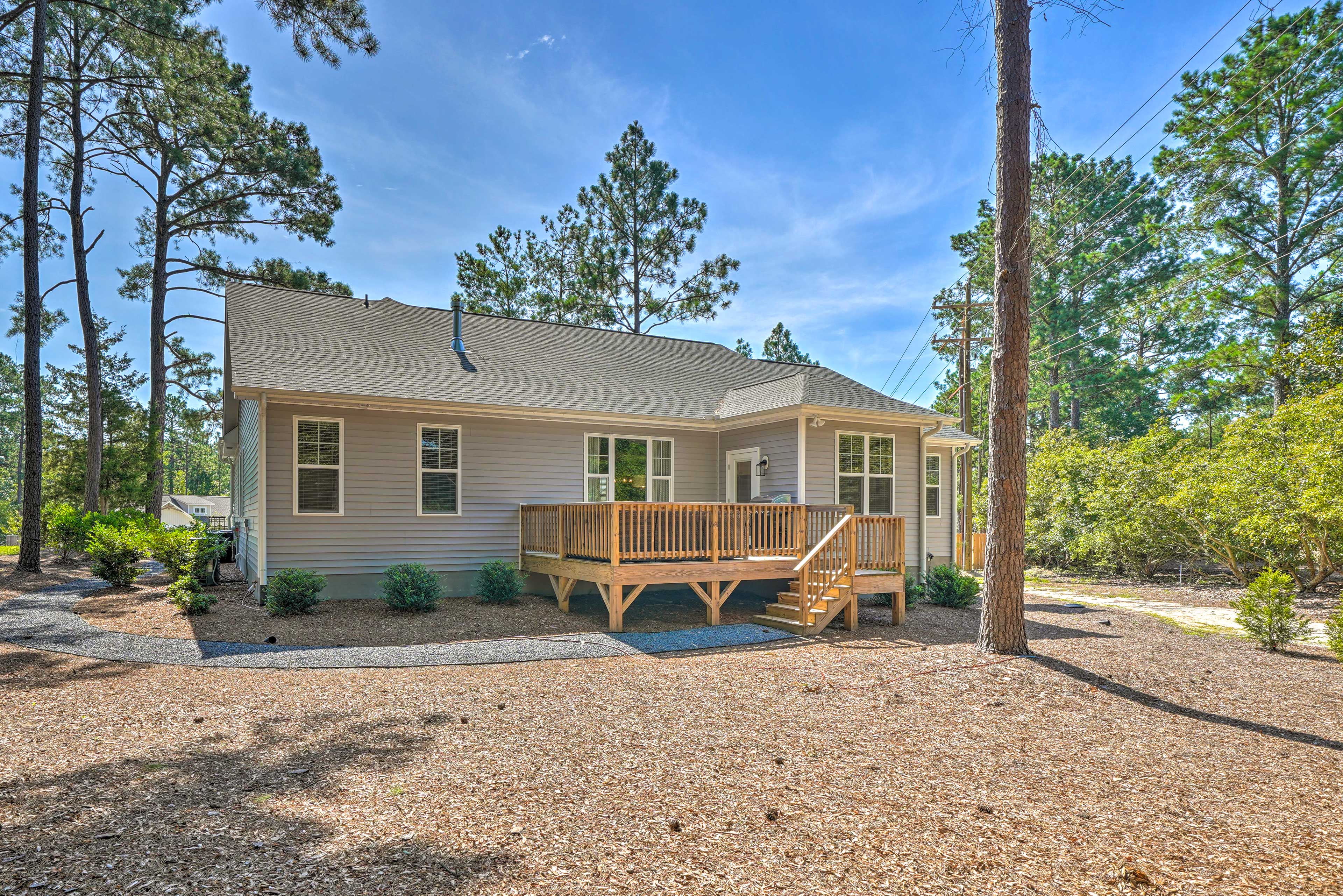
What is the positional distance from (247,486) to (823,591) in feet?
35.7

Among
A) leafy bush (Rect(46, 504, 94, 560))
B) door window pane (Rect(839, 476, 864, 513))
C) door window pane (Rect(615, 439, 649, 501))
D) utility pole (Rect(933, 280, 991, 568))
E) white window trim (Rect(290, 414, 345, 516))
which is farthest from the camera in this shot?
utility pole (Rect(933, 280, 991, 568))

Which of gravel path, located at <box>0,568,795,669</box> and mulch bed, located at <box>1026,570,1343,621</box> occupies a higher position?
gravel path, located at <box>0,568,795,669</box>

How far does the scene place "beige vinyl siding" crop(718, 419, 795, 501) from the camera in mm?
11562

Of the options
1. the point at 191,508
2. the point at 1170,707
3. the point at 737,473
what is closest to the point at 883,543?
the point at 737,473

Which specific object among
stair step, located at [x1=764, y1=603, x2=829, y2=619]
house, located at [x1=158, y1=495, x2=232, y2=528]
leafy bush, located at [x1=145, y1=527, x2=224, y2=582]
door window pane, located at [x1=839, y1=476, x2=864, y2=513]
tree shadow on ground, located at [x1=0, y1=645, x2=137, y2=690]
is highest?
door window pane, located at [x1=839, y1=476, x2=864, y2=513]

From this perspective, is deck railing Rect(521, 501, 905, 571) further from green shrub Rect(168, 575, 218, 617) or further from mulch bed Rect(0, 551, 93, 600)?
mulch bed Rect(0, 551, 93, 600)

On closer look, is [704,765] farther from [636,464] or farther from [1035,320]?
[1035,320]

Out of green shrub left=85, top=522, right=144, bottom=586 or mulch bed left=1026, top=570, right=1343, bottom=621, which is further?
mulch bed left=1026, top=570, right=1343, bottom=621

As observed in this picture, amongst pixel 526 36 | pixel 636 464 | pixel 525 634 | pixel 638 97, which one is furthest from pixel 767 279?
pixel 525 634

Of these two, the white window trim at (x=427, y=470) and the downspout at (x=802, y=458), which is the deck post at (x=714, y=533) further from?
the white window trim at (x=427, y=470)

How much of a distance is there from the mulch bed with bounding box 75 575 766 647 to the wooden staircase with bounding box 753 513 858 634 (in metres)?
0.70

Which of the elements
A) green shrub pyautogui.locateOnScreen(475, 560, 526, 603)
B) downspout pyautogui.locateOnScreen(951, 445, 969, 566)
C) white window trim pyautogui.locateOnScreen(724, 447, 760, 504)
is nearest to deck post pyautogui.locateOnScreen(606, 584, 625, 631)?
green shrub pyautogui.locateOnScreen(475, 560, 526, 603)

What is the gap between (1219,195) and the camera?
20.6m

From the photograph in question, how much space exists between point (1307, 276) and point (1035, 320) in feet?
29.7
